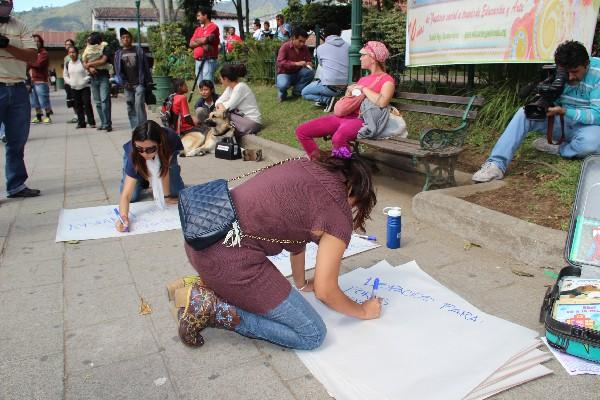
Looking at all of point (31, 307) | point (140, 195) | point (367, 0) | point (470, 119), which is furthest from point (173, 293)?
point (367, 0)

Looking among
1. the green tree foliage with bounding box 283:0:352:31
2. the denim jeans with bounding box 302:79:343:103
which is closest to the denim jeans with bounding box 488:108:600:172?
the denim jeans with bounding box 302:79:343:103

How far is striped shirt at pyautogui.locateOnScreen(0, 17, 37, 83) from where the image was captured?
4629 mm

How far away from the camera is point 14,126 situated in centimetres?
486

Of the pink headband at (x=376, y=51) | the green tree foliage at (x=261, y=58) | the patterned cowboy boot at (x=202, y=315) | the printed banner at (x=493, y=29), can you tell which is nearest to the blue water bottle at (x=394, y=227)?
the patterned cowboy boot at (x=202, y=315)

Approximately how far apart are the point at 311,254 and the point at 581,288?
5.24ft

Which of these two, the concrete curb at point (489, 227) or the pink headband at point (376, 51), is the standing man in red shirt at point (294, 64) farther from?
the concrete curb at point (489, 227)

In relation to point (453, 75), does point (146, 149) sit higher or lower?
lower

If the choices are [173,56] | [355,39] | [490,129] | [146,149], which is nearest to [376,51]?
[355,39]

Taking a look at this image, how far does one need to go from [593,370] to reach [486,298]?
73 centimetres

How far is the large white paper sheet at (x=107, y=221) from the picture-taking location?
394 centimetres

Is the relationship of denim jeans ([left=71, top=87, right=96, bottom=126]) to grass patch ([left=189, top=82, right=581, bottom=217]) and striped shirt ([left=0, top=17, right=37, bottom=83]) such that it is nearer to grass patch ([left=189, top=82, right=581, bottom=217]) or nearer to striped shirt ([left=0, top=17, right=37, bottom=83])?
grass patch ([left=189, top=82, right=581, bottom=217])

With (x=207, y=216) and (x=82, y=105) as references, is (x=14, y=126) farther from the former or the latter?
(x=82, y=105)

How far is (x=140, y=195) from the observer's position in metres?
4.89

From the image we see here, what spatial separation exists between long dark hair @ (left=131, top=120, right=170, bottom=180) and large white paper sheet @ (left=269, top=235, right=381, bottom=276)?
4.43 ft
